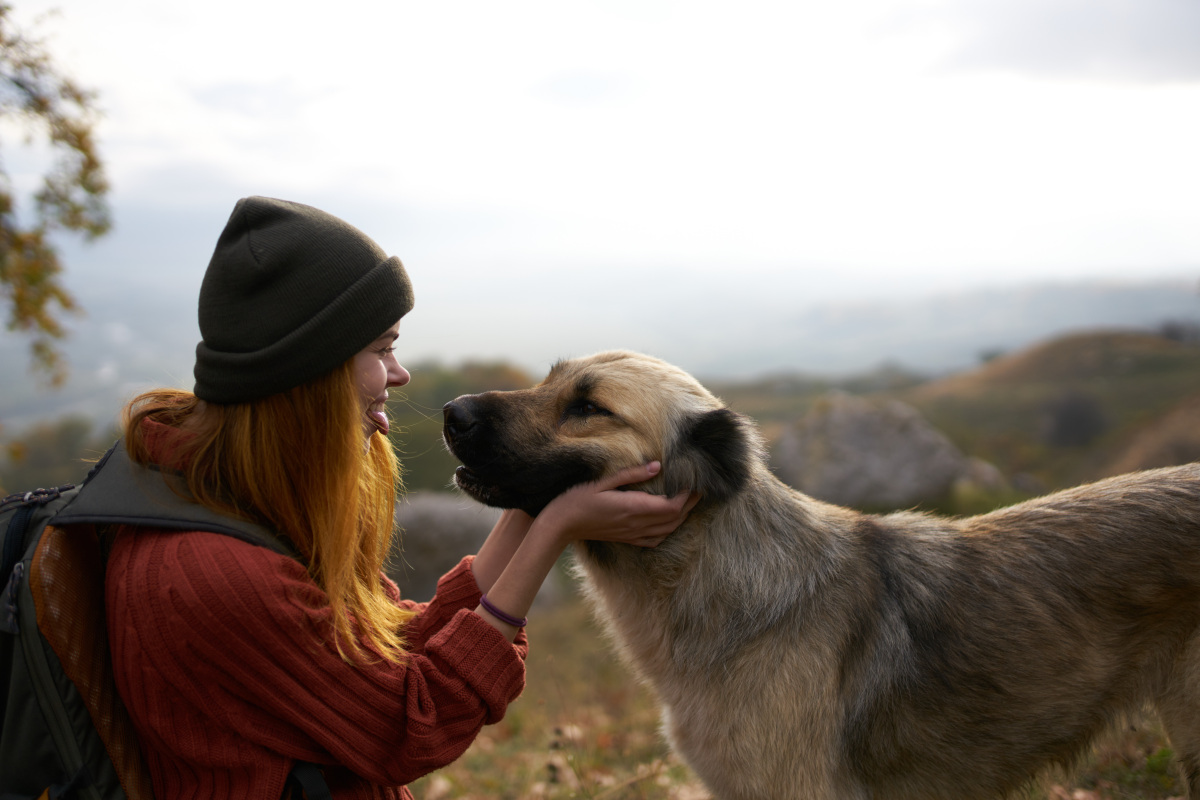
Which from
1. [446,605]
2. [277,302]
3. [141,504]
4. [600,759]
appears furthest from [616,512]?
[600,759]

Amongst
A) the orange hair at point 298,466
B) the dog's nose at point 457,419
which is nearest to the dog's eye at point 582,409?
the dog's nose at point 457,419

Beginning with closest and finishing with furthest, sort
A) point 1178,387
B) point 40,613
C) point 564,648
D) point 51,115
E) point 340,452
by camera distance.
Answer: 1. point 40,613
2. point 340,452
3. point 51,115
4. point 564,648
5. point 1178,387

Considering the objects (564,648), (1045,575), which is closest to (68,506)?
(1045,575)

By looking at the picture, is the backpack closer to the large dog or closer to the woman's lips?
the woman's lips

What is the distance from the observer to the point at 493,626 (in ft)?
7.72

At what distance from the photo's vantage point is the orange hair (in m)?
2.13

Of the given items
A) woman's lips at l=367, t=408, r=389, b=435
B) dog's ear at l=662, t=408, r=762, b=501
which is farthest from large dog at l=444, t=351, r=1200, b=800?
woman's lips at l=367, t=408, r=389, b=435

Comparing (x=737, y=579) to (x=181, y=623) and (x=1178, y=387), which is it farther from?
(x=1178, y=387)

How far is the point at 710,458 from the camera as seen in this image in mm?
2779

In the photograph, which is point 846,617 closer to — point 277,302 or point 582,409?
point 582,409

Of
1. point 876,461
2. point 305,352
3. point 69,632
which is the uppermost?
point 305,352

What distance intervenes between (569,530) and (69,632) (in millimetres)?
1467

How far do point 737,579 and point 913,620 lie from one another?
2.37ft

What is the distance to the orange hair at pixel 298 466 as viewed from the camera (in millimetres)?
2131
